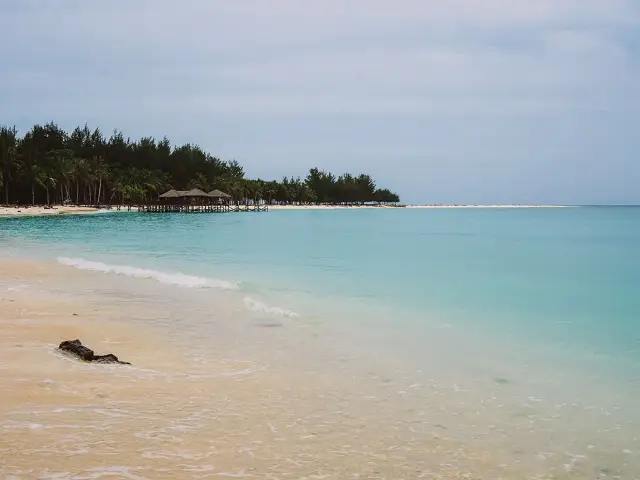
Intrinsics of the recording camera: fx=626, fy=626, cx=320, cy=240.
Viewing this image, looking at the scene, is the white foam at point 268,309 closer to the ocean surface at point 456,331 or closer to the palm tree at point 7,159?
the ocean surface at point 456,331

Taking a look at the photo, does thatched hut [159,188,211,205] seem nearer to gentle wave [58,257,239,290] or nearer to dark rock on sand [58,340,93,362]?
gentle wave [58,257,239,290]

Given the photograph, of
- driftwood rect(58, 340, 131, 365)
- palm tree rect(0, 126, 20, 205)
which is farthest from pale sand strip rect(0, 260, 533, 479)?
palm tree rect(0, 126, 20, 205)

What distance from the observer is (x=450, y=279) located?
17.6 metres

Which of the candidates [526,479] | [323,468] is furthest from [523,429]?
[323,468]

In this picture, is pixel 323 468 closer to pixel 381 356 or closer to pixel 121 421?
pixel 121 421

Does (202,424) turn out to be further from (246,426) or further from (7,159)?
(7,159)

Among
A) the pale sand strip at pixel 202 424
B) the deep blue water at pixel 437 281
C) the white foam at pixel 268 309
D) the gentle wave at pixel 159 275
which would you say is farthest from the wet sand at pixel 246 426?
the gentle wave at pixel 159 275

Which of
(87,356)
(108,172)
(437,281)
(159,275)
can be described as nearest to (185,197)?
(108,172)

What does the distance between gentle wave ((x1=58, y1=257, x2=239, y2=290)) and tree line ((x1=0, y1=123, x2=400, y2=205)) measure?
6067 centimetres

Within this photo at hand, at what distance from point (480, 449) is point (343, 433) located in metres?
0.96

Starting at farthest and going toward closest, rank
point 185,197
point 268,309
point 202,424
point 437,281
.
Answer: point 185,197
point 437,281
point 268,309
point 202,424

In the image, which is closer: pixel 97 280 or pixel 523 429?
pixel 523 429

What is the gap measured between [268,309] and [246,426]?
605cm

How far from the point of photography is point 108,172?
9450 centimetres
